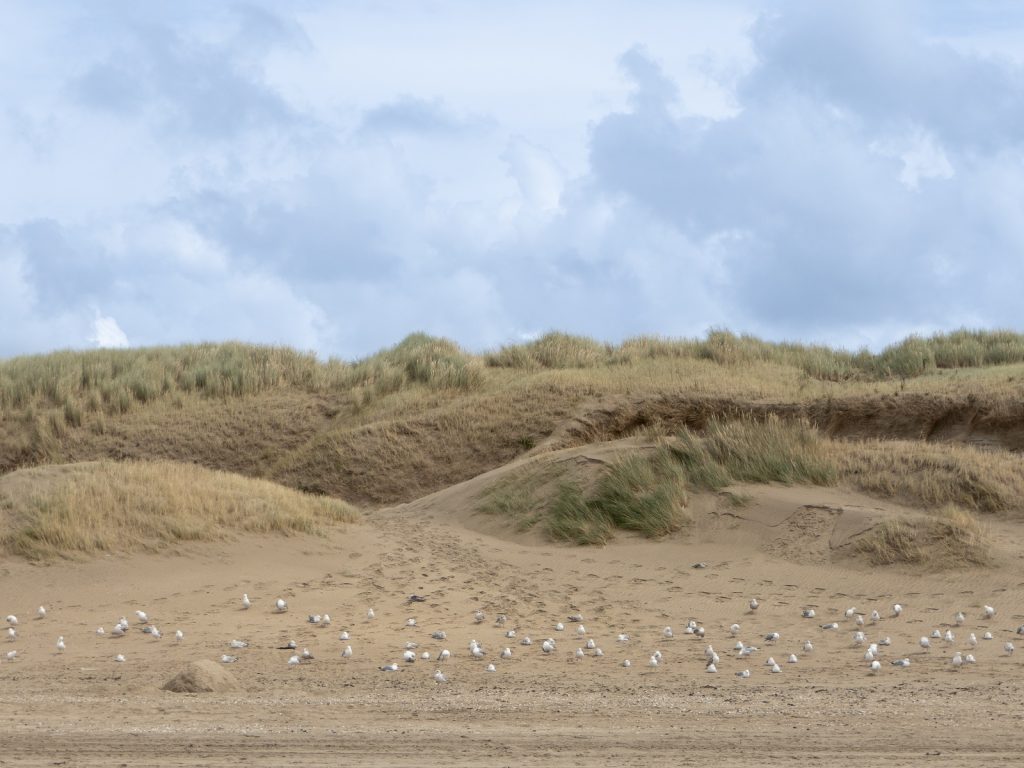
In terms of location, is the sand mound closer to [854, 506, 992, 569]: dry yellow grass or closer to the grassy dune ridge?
the grassy dune ridge

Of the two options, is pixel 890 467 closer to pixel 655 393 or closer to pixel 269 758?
pixel 655 393


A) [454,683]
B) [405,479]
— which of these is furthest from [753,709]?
[405,479]

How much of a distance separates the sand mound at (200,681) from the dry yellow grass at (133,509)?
5.82m

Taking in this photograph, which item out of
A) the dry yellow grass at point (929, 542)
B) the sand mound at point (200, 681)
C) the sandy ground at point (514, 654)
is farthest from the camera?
the dry yellow grass at point (929, 542)

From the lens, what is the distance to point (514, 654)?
11.6 meters

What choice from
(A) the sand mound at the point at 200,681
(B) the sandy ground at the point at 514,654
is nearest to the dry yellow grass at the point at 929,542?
(B) the sandy ground at the point at 514,654

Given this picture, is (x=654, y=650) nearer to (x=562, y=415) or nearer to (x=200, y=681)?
(x=200, y=681)

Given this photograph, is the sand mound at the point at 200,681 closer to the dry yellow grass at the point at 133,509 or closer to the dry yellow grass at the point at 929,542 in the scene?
the dry yellow grass at the point at 133,509

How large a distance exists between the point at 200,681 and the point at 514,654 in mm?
3070

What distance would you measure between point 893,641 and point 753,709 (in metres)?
3.50

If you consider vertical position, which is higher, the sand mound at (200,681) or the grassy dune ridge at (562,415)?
the grassy dune ridge at (562,415)

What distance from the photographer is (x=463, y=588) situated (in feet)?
48.0

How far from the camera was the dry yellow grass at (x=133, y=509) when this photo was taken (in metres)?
15.2

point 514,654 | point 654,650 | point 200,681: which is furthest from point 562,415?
point 200,681
